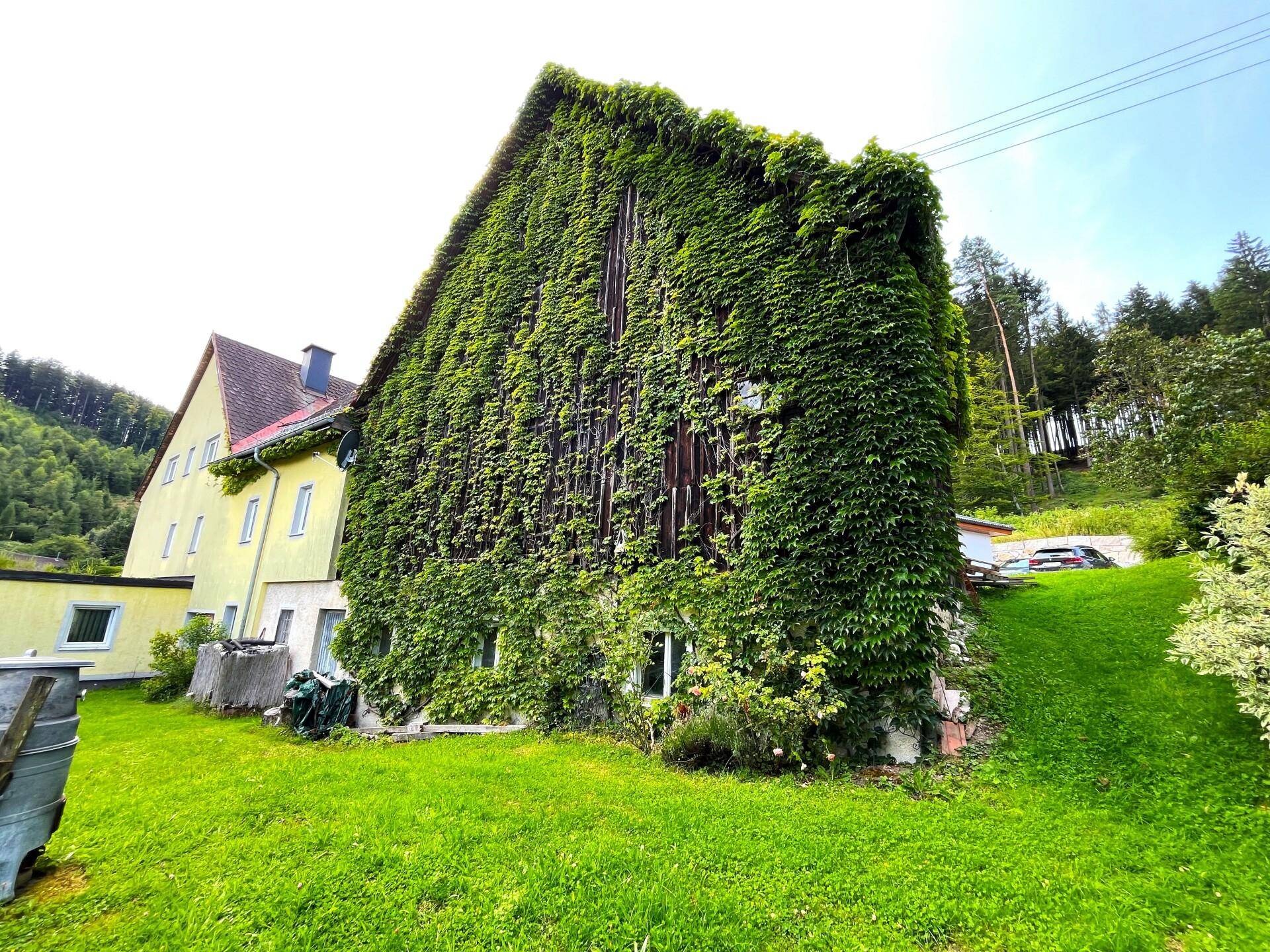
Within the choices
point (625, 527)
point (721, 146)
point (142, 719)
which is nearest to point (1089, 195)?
point (721, 146)

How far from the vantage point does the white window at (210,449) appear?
19.9m

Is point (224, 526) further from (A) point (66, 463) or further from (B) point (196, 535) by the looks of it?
(A) point (66, 463)

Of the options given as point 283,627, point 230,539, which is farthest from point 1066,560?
point 230,539

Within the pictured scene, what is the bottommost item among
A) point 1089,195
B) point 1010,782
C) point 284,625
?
point 1010,782

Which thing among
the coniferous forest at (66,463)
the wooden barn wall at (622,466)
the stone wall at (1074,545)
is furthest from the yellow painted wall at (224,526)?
the stone wall at (1074,545)

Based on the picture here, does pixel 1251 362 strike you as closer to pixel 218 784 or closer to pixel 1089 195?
pixel 1089 195

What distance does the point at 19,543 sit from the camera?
144ft

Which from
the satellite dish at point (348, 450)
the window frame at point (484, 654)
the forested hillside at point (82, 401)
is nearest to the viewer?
the window frame at point (484, 654)

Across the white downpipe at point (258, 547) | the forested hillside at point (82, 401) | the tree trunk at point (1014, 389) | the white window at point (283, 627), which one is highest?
the forested hillside at point (82, 401)

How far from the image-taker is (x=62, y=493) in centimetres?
4728

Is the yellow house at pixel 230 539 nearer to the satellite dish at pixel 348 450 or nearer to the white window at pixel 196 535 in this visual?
the white window at pixel 196 535

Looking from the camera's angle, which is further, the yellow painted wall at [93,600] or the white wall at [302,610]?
the yellow painted wall at [93,600]

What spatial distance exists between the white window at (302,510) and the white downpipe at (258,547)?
125 cm

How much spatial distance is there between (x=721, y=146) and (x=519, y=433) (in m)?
6.41
